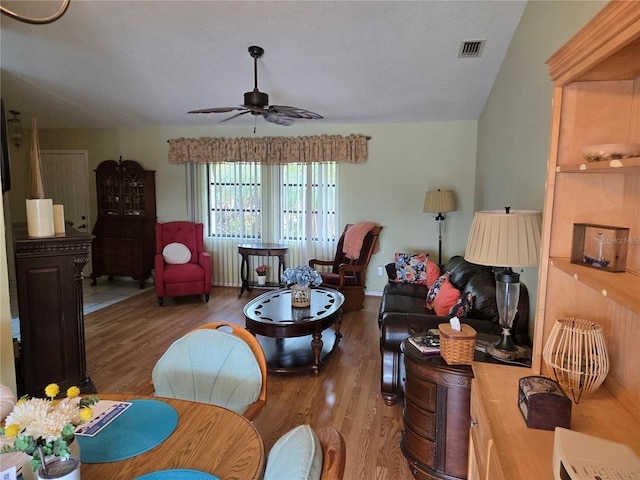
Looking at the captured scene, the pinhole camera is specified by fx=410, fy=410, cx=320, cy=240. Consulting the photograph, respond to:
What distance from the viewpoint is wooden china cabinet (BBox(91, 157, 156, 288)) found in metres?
6.17

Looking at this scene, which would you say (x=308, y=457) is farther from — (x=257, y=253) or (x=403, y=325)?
(x=257, y=253)

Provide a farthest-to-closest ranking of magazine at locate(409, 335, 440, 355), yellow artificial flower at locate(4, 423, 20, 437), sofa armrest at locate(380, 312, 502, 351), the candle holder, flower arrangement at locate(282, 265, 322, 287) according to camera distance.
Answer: flower arrangement at locate(282, 265, 322, 287) → sofa armrest at locate(380, 312, 502, 351) → magazine at locate(409, 335, 440, 355) → the candle holder → yellow artificial flower at locate(4, 423, 20, 437)

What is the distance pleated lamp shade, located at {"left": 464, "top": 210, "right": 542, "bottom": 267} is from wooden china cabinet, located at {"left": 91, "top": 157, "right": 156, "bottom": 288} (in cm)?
546

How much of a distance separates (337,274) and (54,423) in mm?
4471

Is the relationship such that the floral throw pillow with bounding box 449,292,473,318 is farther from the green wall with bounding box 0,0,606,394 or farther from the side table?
the side table

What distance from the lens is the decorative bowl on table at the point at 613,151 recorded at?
44.6 inches

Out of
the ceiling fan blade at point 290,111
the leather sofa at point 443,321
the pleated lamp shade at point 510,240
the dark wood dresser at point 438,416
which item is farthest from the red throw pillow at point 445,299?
the ceiling fan blade at point 290,111

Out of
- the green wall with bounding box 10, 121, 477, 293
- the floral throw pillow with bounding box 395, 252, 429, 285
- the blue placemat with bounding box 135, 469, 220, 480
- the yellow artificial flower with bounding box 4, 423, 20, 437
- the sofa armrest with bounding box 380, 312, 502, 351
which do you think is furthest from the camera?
the green wall with bounding box 10, 121, 477, 293

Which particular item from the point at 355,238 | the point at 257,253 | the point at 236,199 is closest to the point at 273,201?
the point at 236,199

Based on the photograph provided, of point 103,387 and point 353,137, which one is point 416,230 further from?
point 103,387

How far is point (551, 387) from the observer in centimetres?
124

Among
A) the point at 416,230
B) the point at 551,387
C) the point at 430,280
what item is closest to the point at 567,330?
the point at 551,387

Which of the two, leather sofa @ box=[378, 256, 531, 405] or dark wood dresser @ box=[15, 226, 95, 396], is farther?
dark wood dresser @ box=[15, 226, 95, 396]

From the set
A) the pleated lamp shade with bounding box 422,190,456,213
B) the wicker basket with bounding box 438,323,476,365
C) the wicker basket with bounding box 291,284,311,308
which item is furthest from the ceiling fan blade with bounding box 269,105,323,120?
the wicker basket with bounding box 438,323,476,365
